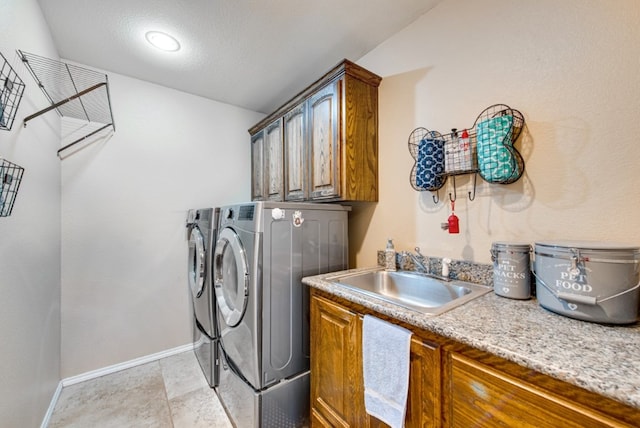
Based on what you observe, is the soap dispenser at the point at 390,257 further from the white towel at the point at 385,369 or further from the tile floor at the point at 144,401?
the tile floor at the point at 144,401

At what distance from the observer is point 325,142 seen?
183cm

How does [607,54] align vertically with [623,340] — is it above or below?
above

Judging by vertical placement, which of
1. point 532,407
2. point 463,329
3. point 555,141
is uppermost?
point 555,141

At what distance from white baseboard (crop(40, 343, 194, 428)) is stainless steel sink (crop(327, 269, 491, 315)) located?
6.57 feet

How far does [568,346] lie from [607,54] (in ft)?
3.80

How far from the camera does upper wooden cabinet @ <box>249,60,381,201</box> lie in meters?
1.72

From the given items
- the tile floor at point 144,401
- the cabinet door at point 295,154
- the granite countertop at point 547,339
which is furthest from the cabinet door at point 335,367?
the cabinet door at point 295,154

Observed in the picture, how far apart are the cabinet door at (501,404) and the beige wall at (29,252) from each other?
1.82 meters

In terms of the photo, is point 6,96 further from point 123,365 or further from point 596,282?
point 596,282

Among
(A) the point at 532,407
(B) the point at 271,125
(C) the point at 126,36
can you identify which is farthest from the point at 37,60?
(A) the point at 532,407

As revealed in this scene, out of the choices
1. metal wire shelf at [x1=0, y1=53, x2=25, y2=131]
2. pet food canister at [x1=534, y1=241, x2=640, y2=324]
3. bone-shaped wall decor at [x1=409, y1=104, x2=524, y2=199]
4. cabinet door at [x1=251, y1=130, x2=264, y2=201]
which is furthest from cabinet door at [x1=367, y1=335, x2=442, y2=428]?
cabinet door at [x1=251, y1=130, x2=264, y2=201]

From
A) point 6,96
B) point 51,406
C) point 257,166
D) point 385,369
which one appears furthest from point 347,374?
point 257,166

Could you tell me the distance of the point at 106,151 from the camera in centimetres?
220

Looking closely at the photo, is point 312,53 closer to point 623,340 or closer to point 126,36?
point 126,36
